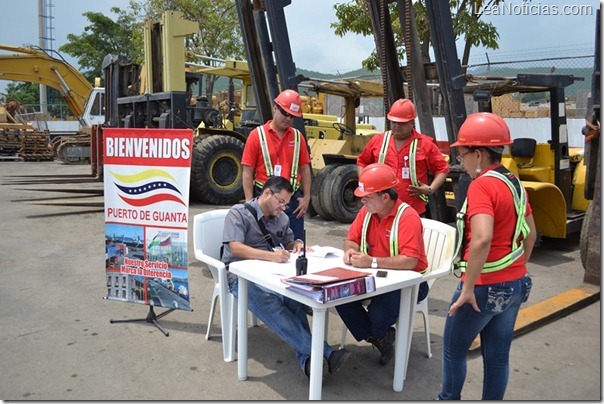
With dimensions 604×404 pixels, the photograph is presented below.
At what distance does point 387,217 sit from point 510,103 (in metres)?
12.3

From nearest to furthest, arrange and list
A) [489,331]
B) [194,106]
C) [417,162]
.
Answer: [489,331], [417,162], [194,106]

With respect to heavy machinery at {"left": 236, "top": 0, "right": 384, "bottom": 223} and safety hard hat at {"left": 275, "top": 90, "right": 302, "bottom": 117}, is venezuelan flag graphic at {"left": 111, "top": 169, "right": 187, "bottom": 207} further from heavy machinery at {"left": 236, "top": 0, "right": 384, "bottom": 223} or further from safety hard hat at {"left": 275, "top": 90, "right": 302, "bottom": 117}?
heavy machinery at {"left": 236, "top": 0, "right": 384, "bottom": 223}

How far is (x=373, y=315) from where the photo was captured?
369 cm

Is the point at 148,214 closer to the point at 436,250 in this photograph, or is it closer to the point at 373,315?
the point at 373,315

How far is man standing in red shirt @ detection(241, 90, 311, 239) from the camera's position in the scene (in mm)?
4520

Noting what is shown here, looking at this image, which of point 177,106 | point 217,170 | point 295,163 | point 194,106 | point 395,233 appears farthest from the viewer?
point 194,106

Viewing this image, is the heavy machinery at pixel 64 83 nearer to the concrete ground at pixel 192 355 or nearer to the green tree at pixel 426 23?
the green tree at pixel 426 23

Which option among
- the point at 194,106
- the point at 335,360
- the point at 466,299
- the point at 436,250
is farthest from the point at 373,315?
the point at 194,106

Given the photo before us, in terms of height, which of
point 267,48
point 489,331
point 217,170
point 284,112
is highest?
point 267,48

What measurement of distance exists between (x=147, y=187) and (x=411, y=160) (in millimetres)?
2067

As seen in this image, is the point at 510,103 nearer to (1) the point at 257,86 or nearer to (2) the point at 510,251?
(1) the point at 257,86

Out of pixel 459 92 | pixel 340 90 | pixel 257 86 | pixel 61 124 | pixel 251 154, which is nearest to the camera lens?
pixel 251 154

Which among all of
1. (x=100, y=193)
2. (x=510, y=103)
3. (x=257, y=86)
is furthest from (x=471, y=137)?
(x=510, y=103)

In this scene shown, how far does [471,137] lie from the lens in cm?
267
